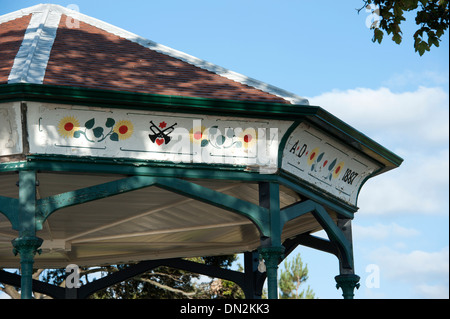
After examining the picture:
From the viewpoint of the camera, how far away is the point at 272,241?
41.8 ft

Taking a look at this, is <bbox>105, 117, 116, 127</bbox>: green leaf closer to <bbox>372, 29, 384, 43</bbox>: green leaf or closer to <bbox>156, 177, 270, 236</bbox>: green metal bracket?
<bbox>156, 177, 270, 236</bbox>: green metal bracket

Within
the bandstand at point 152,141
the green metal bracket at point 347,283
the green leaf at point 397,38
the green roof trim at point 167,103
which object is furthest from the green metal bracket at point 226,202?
the green leaf at point 397,38

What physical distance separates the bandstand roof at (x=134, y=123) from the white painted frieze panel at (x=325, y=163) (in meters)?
0.04

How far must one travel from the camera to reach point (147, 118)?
41.0 feet

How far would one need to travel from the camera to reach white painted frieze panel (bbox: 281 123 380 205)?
1352 centimetres

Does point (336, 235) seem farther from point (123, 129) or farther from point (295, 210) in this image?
point (123, 129)

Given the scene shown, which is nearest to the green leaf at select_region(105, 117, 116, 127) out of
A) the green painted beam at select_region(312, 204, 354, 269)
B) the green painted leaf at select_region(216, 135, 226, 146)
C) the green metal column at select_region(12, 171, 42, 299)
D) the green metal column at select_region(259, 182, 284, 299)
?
the green metal column at select_region(12, 171, 42, 299)

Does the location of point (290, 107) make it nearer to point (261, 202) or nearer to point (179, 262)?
point (261, 202)

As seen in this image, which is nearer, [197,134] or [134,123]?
[134,123]

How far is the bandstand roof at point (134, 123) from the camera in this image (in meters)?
12.1

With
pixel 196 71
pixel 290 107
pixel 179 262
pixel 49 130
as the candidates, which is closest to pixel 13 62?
pixel 49 130

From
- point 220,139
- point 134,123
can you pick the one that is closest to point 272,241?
point 220,139

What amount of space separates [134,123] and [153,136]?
0.36m

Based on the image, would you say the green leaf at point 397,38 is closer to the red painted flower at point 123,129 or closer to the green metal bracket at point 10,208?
the red painted flower at point 123,129
